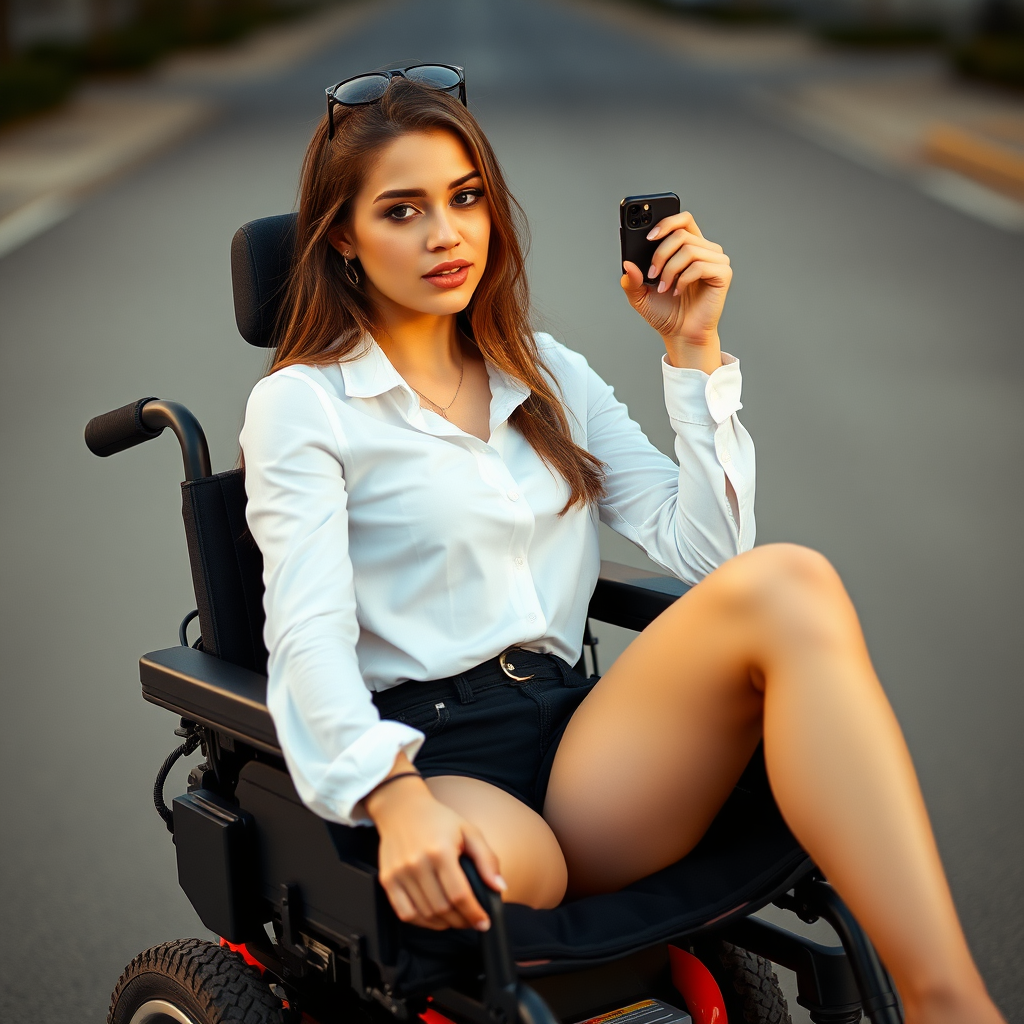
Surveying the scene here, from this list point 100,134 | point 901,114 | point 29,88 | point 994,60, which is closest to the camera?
point 100,134

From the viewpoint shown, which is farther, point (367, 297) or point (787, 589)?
point (367, 297)

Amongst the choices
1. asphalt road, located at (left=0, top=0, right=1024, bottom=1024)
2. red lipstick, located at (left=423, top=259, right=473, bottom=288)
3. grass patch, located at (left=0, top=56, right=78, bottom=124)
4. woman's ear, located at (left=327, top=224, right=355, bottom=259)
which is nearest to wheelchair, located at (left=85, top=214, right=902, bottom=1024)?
woman's ear, located at (left=327, top=224, right=355, bottom=259)

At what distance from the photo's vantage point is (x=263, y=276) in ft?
8.38

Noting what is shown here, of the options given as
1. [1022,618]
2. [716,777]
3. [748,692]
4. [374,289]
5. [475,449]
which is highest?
[374,289]

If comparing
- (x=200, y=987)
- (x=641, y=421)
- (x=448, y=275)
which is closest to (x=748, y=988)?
(x=200, y=987)

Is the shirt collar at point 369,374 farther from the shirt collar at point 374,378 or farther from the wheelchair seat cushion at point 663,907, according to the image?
the wheelchair seat cushion at point 663,907

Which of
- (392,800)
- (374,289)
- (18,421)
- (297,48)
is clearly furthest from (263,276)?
(297,48)

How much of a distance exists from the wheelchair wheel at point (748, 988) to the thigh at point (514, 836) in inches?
22.3

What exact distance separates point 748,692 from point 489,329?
87 cm

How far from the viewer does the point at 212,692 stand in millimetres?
2156

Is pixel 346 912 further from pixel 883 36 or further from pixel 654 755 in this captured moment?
pixel 883 36

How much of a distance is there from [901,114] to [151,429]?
19.0 metres

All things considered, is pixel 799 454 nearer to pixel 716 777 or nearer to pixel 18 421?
pixel 18 421

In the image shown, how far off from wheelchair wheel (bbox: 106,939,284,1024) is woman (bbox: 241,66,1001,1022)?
17.3 inches
